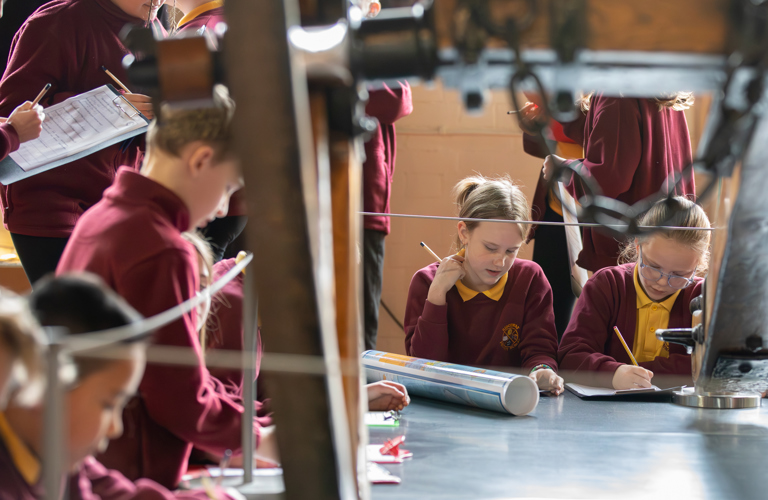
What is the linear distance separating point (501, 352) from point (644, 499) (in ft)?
3.02

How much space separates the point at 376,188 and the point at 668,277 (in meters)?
0.65

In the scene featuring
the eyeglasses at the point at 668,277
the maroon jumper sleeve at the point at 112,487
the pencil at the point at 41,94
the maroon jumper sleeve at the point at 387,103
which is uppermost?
the pencil at the point at 41,94

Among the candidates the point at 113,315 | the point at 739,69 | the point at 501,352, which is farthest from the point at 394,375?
the point at 739,69

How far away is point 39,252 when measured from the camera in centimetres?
126

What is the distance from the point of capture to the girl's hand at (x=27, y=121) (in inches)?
45.6

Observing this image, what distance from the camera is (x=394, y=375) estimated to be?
1.29m

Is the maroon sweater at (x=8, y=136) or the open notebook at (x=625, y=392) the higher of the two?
the maroon sweater at (x=8, y=136)

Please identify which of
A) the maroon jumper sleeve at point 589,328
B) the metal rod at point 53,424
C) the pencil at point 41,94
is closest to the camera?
the metal rod at point 53,424

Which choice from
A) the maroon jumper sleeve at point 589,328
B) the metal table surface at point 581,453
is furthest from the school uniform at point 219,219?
the maroon jumper sleeve at point 589,328

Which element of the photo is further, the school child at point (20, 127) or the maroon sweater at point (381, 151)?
the maroon sweater at point (381, 151)

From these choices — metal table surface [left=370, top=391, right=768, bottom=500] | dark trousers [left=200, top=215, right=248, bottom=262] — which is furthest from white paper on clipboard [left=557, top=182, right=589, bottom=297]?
dark trousers [left=200, top=215, right=248, bottom=262]

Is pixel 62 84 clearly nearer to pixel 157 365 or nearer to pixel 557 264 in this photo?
pixel 157 365

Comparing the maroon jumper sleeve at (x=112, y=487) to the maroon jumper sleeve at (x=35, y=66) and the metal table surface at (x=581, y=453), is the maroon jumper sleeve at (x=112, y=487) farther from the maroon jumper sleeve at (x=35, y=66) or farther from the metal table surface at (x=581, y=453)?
the maroon jumper sleeve at (x=35, y=66)

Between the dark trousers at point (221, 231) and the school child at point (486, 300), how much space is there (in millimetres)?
502
